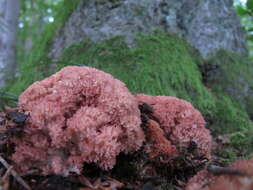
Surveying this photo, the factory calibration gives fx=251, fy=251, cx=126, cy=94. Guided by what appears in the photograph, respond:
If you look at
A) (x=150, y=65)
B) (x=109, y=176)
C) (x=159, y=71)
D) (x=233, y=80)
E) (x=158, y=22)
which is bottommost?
(x=109, y=176)

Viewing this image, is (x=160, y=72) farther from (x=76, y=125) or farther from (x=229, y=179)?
(x=229, y=179)

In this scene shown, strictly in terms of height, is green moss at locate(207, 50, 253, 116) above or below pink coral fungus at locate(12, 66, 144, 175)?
above

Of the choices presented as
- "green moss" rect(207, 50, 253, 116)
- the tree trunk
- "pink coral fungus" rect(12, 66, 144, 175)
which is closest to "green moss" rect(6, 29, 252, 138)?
"green moss" rect(207, 50, 253, 116)

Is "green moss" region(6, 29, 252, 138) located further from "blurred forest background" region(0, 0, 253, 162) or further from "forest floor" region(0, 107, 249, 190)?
"forest floor" region(0, 107, 249, 190)

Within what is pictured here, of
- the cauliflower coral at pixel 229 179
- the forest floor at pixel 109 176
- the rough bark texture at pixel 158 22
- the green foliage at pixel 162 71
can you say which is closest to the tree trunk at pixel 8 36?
the rough bark texture at pixel 158 22

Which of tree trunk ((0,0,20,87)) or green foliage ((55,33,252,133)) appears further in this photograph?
tree trunk ((0,0,20,87))

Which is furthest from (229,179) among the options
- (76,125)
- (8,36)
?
(8,36)
